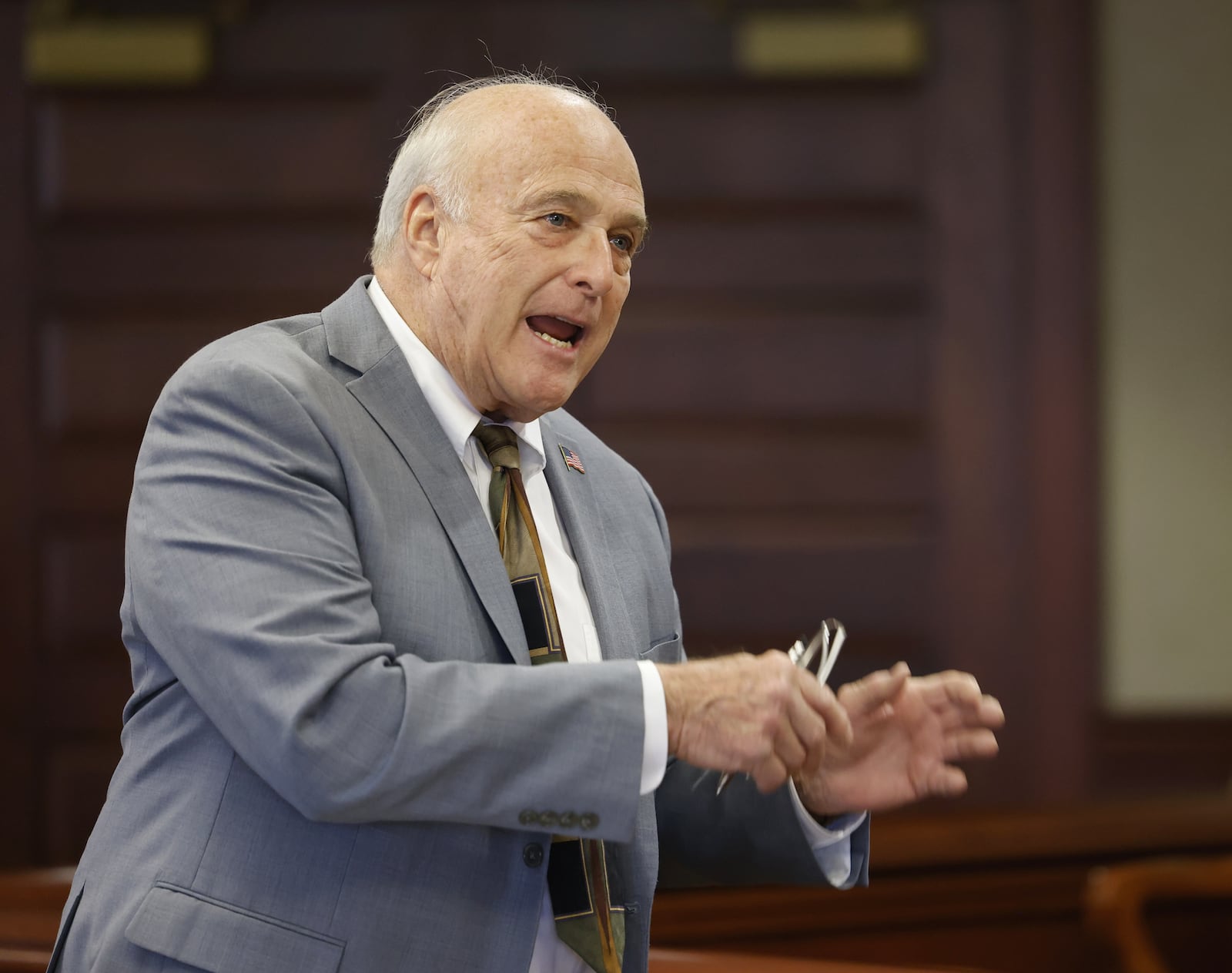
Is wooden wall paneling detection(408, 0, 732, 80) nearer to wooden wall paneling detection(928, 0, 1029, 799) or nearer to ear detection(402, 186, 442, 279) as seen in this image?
wooden wall paneling detection(928, 0, 1029, 799)

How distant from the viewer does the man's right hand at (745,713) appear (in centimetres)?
123

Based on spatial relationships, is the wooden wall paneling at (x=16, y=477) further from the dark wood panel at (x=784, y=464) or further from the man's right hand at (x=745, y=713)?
the man's right hand at (x=745, y=713)

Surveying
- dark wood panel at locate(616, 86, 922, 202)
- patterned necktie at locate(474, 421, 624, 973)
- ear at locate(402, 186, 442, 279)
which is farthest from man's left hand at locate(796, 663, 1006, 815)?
dark wood panel at locate(616, 86, 922, 202)

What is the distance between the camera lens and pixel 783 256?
3725mm

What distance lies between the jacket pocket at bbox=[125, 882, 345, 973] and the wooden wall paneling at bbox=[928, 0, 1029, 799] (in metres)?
2.74

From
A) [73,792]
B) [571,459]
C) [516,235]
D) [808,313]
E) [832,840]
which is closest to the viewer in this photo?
[516,235]

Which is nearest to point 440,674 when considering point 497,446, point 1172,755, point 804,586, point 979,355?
point 497,446

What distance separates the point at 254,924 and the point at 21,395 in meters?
2.85

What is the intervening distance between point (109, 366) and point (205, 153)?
0.63 metres

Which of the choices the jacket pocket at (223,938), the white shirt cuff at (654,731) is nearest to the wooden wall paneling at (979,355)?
the white shirt cuff at (654,731)

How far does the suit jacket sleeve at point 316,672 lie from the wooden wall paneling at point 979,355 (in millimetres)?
2652

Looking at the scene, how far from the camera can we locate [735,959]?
1538 mm

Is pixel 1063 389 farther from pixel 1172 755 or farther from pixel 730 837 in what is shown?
pixel 730 837

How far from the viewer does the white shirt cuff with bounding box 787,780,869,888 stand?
1.54 metres
